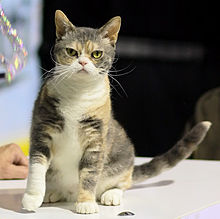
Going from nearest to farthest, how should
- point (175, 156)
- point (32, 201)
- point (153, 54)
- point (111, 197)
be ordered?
point (32, 201), point (111, 197), point (175, 156), point (153, 54)

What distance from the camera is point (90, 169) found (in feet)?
3.48

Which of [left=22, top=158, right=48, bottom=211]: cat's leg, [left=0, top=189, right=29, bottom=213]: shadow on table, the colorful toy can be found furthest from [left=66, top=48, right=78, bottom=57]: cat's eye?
[left=0, top=189, right=29, bottom=213]: shadow on table

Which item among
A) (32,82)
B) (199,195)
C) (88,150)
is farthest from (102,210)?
(32,82)

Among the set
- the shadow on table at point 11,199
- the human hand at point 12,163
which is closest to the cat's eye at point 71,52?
the shadow on table at point 11,199

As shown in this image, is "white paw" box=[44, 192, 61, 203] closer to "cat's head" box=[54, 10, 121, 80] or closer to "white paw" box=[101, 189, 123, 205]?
"white paw" box=[101, 189, 123, 205]

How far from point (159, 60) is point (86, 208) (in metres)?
2.56

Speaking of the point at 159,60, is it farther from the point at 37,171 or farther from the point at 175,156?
the point at 37,171

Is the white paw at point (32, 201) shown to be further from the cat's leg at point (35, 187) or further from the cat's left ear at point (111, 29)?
the cat's left ear at point (111, 29)

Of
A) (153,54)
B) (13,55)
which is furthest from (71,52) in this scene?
(153,54)

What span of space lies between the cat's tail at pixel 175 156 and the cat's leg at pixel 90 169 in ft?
0.80

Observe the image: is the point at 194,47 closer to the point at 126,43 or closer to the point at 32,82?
the point at 126,43

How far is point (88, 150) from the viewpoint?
3.50 feet

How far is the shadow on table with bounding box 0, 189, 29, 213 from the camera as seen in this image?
1.05 meters

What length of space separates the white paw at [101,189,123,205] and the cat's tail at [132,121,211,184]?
0.17 m
